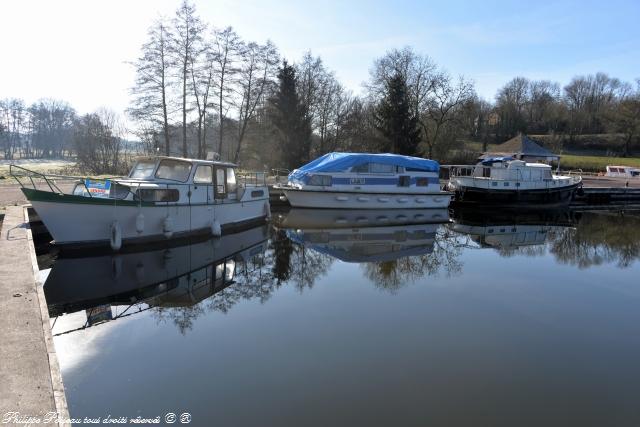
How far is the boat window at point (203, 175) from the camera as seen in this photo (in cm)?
1526

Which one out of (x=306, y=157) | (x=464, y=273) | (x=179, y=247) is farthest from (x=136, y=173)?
(x=306, y=157)

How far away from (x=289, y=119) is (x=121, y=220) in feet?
80.1

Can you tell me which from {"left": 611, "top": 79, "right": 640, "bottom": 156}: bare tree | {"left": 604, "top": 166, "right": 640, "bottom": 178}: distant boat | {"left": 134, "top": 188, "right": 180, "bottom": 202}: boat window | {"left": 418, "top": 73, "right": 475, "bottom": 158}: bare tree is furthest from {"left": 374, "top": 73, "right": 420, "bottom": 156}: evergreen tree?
{"left": 611, "top": 79, "right": 640, "bottom": 156}: bare tree

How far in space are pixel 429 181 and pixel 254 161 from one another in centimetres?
1830

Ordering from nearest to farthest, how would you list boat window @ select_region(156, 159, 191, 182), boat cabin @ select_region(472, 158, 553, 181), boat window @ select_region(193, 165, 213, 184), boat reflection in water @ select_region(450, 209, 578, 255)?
boat window @ select_region(156, 159, 191, 182) < boat window @ select_region(193, 165, 213, 184) < boat reflection in water @ select_region(450, 209, 578, 255) < boat cabin @ select_region(472, 158, 553, 181)

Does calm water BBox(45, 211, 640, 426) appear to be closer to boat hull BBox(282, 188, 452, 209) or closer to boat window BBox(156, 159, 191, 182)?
boat window BBox(156, 159, 191, 182)

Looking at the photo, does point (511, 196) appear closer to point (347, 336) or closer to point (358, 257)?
point (358, 257)

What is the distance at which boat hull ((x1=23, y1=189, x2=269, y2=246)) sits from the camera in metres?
12.0

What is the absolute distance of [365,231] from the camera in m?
19.0

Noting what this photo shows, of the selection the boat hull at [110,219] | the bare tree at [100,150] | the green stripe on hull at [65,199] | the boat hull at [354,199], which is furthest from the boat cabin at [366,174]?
the bare tree at [100,150]

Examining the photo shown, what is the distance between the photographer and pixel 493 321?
28.9 ft

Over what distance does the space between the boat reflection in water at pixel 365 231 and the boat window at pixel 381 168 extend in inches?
89.7

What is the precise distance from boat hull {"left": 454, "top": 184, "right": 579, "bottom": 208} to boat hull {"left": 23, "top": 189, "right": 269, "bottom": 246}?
1823cm

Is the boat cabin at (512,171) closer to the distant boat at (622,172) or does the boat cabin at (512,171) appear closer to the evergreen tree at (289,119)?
the evergreen tree at (289,119)
